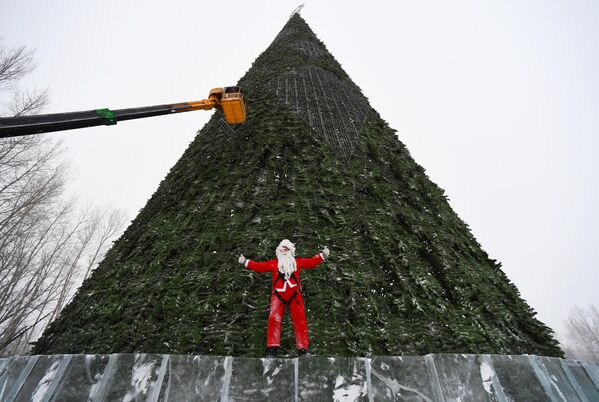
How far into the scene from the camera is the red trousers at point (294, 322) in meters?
1.66

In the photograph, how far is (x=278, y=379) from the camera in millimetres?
1362

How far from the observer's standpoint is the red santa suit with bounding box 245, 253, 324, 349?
1.67 m

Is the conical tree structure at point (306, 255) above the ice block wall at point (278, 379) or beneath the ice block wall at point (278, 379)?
above

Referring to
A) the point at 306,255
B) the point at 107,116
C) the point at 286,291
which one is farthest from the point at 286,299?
the point at 107,116

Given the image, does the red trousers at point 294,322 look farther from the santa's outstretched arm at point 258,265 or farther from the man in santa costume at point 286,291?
the santa's outstretched arm at point 258,265

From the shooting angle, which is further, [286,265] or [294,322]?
[286,265]

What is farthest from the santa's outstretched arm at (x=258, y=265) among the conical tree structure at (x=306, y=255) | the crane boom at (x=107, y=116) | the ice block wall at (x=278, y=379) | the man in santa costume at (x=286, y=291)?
the crane boom at (x=107, y=116)

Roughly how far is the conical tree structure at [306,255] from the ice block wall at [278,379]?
0.21 m

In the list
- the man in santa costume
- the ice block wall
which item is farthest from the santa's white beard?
the ice block wall

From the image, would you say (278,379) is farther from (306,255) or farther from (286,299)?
(306,255)

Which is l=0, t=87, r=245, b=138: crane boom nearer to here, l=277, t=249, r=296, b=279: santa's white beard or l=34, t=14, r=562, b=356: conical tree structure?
l=34, t=14, r=562, b=356: conical tree structure

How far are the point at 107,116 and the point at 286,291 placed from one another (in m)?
2.68

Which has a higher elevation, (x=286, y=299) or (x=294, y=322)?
(x=286, y=299)

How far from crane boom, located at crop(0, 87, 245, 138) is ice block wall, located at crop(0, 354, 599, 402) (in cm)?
206
